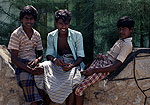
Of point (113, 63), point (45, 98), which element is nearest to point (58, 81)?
point (45, 98)

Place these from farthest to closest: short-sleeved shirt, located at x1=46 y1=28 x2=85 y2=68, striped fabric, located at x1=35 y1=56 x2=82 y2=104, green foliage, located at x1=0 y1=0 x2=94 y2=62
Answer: green foliage, located at x1=0 y1=0 x2=94 y2=62 < short-sleeved shirt, located at x1=46 y1=28 x2=85 y2=68 < striped fabric, located at x1=35 y1=56 x2=82 y2=104

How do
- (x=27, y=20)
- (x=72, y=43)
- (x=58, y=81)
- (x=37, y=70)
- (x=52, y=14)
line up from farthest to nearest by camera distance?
(x=52, y=14), (x=72, y=43), (x=27, y=20), (x=37, y=70), (x=58, y=81)

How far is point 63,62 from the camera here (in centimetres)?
285

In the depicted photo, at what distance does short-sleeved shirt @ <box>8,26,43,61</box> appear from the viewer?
2.89m

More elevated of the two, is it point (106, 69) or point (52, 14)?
point (52, 14)

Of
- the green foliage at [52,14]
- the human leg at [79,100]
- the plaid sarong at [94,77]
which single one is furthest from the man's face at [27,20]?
the green foliage at [52,14]

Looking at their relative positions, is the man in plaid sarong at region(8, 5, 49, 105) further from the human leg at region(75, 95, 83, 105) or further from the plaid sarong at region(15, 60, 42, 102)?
the human leg at region(75, 95, 83, 105)

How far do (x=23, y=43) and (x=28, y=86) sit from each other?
60 cm

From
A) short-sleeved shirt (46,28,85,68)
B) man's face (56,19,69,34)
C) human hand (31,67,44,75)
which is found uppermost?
man's face (56,19,69,34)

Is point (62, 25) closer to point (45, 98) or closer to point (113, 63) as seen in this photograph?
point (113, 63)

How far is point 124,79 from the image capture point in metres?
2.85

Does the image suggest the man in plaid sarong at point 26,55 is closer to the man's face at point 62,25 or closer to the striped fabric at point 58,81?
the striped fabric at point 58,81

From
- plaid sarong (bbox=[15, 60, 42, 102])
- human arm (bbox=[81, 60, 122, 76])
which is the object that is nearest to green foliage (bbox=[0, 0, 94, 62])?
human arm (bbox=[81, 60, 122, 76])

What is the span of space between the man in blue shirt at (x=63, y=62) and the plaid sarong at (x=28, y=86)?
161 mm
